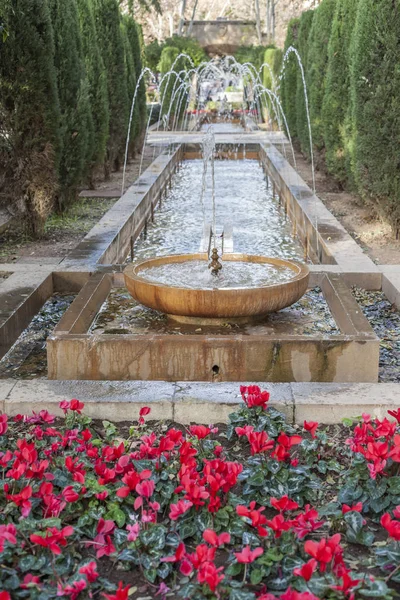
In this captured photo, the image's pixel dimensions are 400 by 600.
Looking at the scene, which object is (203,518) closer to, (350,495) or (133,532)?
(133,532)

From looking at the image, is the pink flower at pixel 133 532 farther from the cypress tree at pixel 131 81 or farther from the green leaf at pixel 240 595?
the cypress tree at pixel 131 81

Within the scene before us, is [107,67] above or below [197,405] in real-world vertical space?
above

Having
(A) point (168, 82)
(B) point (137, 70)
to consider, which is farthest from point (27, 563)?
(A) point (168, 82)

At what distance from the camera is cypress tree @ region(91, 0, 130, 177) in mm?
11820

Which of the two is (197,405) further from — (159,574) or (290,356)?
(159,574)

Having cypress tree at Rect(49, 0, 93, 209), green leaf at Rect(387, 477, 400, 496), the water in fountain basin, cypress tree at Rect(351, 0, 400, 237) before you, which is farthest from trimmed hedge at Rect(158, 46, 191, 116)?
green leaf at Rect(387, 477, 400, 496)

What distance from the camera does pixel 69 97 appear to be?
8312 mm

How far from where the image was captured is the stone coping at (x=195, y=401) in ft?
10.6

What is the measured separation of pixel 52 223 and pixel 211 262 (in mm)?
4166

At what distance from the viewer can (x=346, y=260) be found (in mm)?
5871

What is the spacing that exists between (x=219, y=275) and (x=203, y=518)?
8.02ft

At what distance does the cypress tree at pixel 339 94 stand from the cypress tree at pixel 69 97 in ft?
11.4

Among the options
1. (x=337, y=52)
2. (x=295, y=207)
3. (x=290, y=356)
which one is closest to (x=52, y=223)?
(x=295, y=207)

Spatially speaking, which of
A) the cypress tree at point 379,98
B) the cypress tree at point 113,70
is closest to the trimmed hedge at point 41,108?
the cypress tree at point 113,70
